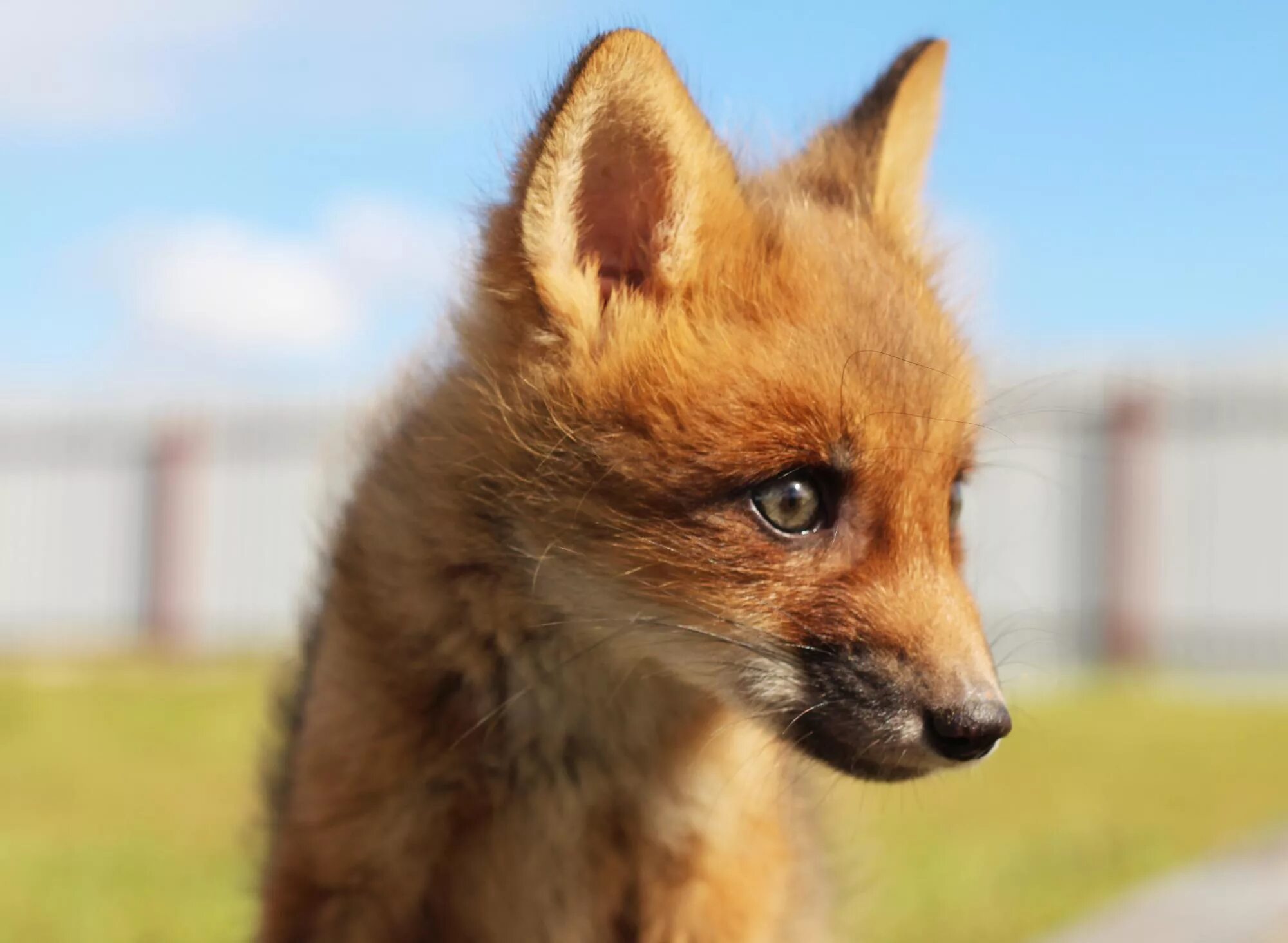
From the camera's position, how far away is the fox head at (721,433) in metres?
3.02

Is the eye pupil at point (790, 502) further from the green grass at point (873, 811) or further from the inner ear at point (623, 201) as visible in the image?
the green grass at point (873, 811)

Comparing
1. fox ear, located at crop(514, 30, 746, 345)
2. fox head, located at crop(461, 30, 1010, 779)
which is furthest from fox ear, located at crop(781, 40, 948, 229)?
fox ear, located at crop(514, 30, 746, 345)

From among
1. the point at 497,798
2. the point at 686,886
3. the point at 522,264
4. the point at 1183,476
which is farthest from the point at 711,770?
the point at 1183,476

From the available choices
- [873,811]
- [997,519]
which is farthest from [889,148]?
[997,519]

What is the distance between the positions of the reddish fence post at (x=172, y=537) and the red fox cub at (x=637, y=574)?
51.9ft

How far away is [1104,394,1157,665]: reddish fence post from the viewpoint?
Answer: 1592cm

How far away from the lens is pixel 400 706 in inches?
137

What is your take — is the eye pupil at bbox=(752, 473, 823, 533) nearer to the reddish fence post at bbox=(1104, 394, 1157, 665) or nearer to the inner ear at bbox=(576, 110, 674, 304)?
the inner ear at bbox=(576, 110, 674, 304)

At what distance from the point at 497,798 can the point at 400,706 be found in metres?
0.34

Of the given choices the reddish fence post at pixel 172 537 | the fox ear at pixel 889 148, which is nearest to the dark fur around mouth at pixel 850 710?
the fox ear at pixel 889 148

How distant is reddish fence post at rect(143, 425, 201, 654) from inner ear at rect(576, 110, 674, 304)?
16.5 metres

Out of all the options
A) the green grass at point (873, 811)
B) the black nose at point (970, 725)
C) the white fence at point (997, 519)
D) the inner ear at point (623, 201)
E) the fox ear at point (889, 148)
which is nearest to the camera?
the black nose at point (970, 725)

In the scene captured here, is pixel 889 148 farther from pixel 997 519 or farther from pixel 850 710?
pixel 997 519

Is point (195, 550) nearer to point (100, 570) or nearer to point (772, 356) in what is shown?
point (100, 570)
